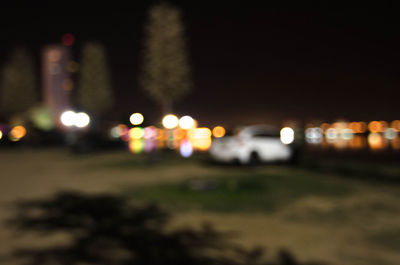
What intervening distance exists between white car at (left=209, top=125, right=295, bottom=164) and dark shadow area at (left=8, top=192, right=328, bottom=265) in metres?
8.56

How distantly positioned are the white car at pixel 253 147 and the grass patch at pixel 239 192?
11.5 feet

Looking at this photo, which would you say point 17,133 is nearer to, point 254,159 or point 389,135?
point 254,159

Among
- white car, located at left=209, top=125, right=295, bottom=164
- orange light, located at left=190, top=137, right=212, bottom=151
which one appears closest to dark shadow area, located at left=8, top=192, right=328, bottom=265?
white car, located at left=209, top=125, right=295, bottom=164

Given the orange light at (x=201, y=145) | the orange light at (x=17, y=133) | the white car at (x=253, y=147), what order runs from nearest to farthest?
the white car at (x=253, y=147), the orange light at (x=201, y=145), the orange light at (x=17, y=133)

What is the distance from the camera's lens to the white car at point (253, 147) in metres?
16.9

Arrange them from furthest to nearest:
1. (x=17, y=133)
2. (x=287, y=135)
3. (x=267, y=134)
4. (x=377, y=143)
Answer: (x=377, y=143) → (x=17, y=133) → (x=287, y=135) → (x=267, y=134)

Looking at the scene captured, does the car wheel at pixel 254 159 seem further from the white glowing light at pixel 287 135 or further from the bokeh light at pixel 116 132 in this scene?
the bokeh light at pixel 116 132

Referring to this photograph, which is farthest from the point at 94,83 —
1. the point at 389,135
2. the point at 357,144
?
the point at 389,135

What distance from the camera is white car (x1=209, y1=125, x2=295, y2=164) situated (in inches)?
665

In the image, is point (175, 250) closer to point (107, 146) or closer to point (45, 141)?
point (107, 146)

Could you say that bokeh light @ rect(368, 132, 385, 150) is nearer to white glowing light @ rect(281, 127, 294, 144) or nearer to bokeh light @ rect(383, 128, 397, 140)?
bokeh light @ rect(383, 128, 397, 140)

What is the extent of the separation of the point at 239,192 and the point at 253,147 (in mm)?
6779

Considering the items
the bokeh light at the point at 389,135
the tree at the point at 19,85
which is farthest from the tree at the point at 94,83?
the bokeh light at the point at 389,135

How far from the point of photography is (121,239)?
6.25 metres
